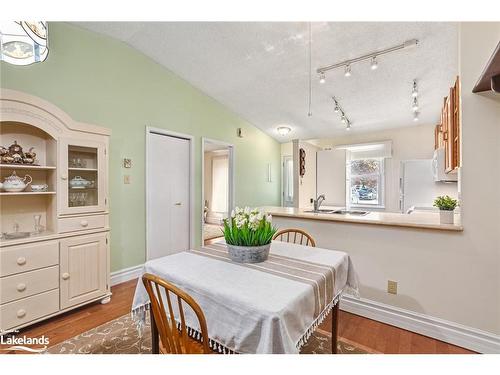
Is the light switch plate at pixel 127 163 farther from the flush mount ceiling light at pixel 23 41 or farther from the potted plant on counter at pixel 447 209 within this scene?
the potted plant on counter at pixel 447 209

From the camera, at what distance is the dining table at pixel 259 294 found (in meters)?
0.91

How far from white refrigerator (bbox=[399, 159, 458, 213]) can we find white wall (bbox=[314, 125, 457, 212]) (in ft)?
1.08

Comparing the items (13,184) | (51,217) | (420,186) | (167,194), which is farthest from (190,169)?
(420,186)

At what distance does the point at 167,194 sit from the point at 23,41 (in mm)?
2189

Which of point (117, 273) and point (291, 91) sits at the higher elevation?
point (291, 91)

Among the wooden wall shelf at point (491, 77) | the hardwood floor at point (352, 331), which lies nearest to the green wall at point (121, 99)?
the hardwood floor at point (352, 331)

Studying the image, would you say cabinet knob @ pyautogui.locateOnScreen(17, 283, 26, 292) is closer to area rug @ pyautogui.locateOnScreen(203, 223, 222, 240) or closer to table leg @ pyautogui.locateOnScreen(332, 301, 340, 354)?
table leg @ pyautogui.locateOnScreen(332, 301, 340, 354)

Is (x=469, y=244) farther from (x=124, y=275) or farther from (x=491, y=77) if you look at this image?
(x=124, y=275)

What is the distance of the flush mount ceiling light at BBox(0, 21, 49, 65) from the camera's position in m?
1.41

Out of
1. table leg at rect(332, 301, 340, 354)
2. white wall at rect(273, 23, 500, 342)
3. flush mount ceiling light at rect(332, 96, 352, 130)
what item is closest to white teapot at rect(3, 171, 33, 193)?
table leg at rect(332, 301, 340, 354)

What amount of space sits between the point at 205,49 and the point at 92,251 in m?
2.54

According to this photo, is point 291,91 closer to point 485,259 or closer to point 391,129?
point 391,129

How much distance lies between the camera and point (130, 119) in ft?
10.1

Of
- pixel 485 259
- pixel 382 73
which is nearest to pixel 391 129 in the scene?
pixel 382 73
